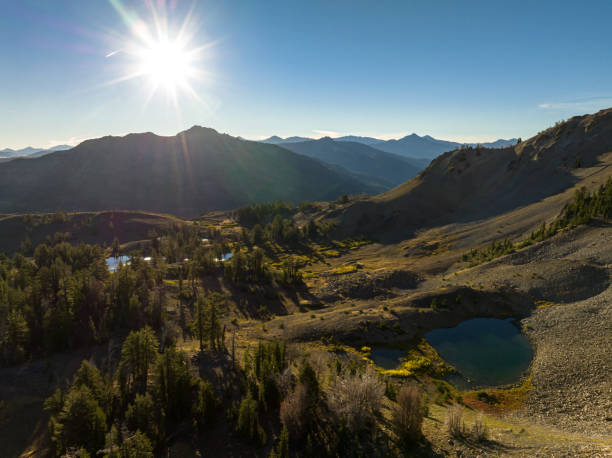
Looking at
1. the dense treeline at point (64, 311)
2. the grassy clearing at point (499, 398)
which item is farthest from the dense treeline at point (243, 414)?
the dense treeline at point (64, 311)

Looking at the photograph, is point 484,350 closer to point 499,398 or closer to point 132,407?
point 499,398

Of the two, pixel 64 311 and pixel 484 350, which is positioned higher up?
pixel 64 311

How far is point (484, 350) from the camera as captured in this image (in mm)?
47938

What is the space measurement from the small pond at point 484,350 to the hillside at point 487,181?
87856 mm

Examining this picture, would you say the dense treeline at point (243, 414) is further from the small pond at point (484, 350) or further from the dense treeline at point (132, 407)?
the small pond at point (484, 350)

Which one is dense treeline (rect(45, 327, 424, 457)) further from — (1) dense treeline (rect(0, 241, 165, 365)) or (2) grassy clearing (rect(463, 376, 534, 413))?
(1) dense treeline (rect(0, 241, 165, 365))

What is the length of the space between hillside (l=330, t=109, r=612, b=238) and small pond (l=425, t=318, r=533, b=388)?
288 ft

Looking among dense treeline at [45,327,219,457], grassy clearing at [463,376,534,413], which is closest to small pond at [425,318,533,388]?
grassy clearing at [463,376,534,413]

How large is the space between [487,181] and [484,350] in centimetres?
13624

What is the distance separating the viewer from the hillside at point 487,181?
124 m

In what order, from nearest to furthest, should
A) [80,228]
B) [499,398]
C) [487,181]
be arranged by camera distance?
1. [499,398]
2. [487,181]
3. [80,228]

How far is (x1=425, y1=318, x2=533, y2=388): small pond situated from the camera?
41.8 metres

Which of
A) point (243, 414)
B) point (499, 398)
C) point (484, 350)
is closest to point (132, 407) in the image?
point (243, 414)

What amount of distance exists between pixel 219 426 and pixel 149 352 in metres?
14.4
